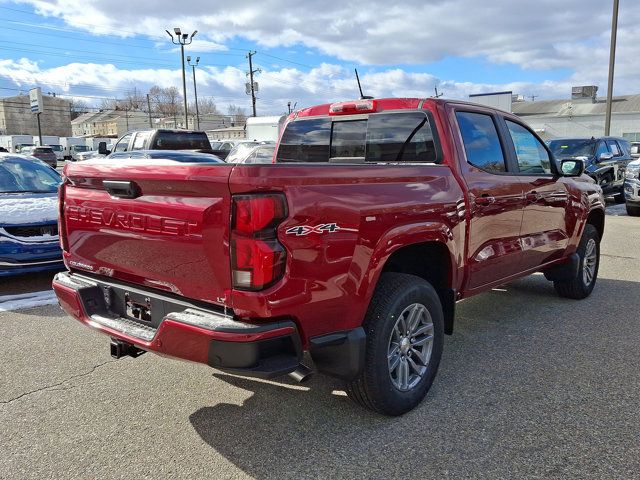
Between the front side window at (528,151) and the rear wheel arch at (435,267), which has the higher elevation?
the front side window at (528,151)

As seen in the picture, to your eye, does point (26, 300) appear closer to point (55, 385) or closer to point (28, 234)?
point (28, 234)

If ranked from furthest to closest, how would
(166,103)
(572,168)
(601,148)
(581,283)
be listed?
(166,103) < (601,148) < (581,283) < (572,168)

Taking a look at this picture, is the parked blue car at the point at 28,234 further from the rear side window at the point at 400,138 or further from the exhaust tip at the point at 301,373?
the exhaust tip at the point at 301,373

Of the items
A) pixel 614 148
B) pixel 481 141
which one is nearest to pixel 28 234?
pixel 481 141

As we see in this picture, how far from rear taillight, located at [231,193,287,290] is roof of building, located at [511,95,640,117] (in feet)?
195

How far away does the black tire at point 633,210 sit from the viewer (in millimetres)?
12957

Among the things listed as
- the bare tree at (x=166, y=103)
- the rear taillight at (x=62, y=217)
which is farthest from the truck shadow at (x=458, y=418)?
the bare tree at (x=166, y=103)

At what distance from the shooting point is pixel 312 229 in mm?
2566

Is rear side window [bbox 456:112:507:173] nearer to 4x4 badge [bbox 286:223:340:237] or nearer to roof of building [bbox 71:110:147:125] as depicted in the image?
4x4 badge [bbox 286:223:340:237]

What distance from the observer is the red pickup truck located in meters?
2.49

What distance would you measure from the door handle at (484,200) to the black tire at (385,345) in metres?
0.85

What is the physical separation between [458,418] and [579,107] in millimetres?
61779

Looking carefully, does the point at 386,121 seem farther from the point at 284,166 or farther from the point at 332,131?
the point at 284,166

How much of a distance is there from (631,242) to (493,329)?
6.22 m
